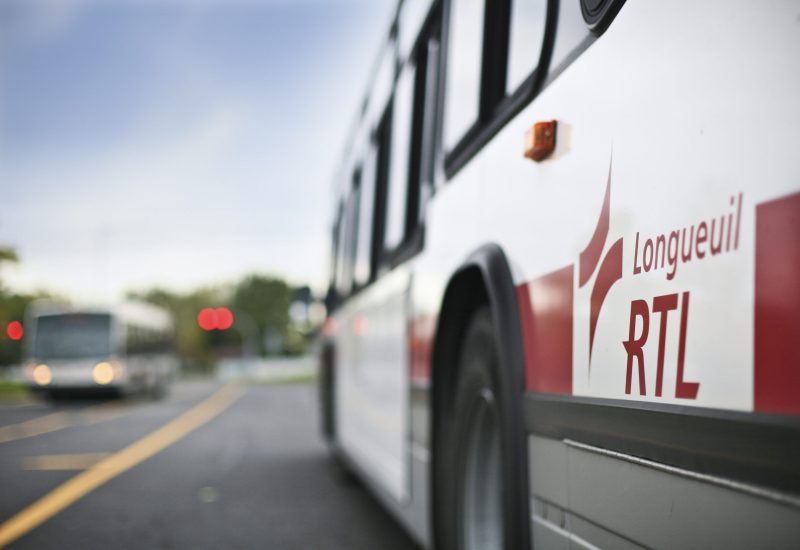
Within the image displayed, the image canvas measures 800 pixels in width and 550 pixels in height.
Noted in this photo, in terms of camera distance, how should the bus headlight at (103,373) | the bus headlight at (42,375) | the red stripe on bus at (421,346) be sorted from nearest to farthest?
the red stripe on bus at (421,346) < the bus headlight at (42,375) < the bus headlight at (103,373)

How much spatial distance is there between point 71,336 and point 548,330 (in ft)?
81.3

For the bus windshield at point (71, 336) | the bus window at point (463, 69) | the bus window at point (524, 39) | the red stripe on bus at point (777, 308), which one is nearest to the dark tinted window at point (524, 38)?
the bus window at point (524, 39)

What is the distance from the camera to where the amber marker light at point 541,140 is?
8.68 feet

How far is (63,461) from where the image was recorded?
1005cm

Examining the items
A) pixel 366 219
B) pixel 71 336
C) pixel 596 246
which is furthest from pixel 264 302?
pixel 596 246

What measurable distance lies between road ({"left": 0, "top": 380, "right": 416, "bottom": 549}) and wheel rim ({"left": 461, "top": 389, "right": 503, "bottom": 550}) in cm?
242

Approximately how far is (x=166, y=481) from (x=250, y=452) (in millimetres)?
2891

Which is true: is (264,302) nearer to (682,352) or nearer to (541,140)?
(541,140)

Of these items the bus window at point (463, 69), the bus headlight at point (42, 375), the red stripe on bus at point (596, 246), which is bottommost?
the bus headlight at point (42, 375)

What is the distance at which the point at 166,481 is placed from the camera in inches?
336

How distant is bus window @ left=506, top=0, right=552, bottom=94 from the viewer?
2.83 m

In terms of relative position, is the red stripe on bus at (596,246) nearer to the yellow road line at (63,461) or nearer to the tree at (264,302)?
the yellow road line at (63,461)

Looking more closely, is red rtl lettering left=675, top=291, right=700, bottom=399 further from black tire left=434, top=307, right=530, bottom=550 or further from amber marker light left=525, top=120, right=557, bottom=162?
black tire left=434, top=307, right=530, bottom=550

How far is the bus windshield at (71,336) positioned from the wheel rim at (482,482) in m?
23.6
